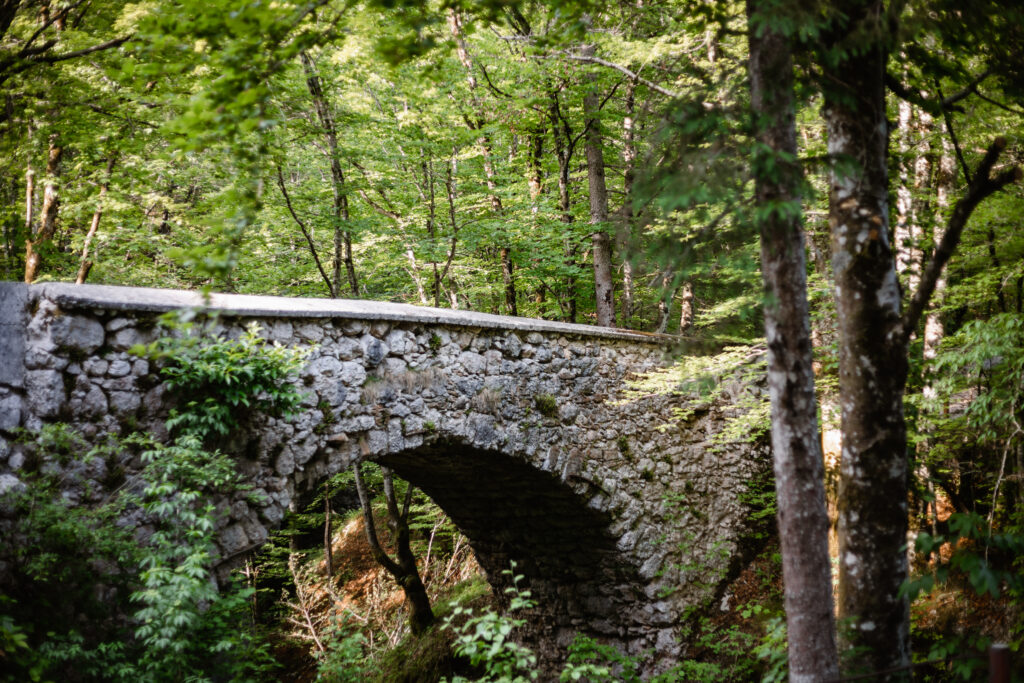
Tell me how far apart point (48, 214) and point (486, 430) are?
6787mm

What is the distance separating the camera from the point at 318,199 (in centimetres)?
812

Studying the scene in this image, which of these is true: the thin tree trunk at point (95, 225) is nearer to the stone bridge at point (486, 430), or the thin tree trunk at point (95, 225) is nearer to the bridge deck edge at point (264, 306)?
the bridge deck edge at point (264, 306)

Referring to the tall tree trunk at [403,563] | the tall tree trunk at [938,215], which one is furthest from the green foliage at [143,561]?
the tall tree trunk at [938,215]

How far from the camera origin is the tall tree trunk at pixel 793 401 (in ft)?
9.01

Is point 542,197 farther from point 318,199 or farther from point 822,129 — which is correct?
point 822,129


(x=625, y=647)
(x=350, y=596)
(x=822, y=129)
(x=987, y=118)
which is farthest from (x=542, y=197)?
(x=350, y=596)

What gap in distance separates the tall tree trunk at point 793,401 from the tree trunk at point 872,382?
12.5 inches

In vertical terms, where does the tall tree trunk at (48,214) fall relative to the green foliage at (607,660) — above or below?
above

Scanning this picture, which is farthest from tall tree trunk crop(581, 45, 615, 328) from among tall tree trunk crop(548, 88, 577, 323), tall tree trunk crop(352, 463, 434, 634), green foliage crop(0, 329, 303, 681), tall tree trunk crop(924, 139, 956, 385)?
green foliage crop(0, 329, 303, 681)

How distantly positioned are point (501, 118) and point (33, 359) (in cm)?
671

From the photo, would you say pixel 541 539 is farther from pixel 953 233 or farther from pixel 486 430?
pixel 953 233

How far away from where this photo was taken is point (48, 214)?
7.71 m

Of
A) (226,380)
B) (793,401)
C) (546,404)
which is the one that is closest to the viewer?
(793,401)

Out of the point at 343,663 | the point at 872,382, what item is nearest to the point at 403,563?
the point at 343,663
